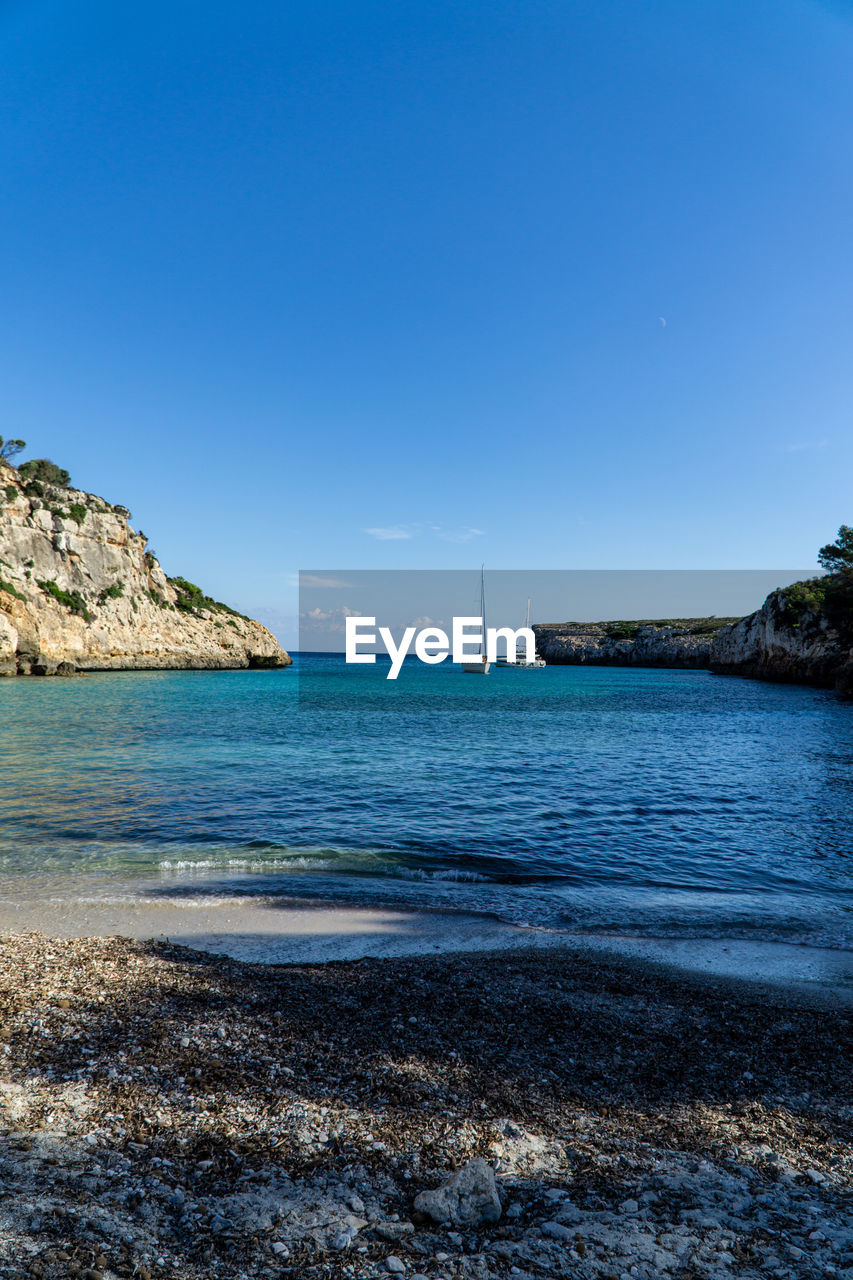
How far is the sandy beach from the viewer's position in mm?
3352

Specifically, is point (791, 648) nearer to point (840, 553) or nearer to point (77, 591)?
point (840, 553)

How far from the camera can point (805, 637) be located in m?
77.2

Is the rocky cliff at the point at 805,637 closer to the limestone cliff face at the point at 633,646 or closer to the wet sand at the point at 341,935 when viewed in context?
the limestone cliff face at the point at 633,646

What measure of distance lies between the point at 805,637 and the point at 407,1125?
8644 centimetres

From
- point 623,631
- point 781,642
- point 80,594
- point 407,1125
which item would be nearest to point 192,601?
point 80,594

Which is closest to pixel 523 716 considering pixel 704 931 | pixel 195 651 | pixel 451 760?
pixel 451 760

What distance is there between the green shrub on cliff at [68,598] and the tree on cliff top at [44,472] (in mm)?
16681

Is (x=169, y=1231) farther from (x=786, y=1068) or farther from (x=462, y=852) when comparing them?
(x=462, y=852)

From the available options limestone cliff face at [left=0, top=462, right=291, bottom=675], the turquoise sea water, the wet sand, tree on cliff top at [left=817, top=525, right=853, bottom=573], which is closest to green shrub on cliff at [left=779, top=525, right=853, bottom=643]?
tree on cliff top at [left=817, top=525, right=853, bottom=573]

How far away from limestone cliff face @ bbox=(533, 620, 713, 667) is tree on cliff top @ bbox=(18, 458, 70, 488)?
126 metres

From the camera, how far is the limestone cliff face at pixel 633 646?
490ft

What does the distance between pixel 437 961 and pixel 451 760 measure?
57.4 feet

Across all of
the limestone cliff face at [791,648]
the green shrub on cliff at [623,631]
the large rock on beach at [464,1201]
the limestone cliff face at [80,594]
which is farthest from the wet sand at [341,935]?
the green shrub on cliff at [623,631]

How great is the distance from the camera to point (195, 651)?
95.6 meters
